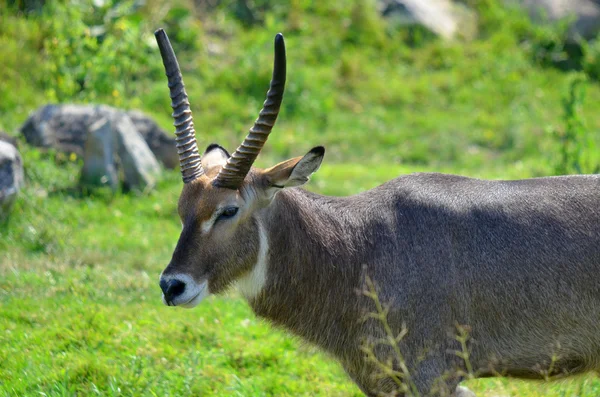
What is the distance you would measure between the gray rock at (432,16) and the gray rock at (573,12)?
1.22 meters

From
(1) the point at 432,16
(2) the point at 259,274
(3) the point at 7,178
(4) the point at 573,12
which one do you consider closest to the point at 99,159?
(3) the point at 7,178

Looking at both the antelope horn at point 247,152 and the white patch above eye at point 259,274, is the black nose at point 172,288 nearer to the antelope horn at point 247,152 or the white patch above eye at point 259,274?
the white patch above eye at point 259,274

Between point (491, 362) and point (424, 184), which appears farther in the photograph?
point (424, 184)

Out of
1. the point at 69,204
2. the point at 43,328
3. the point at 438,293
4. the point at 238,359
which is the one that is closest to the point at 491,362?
the point at 438,293

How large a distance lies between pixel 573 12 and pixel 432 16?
2.92 metres

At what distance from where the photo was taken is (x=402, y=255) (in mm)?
4871

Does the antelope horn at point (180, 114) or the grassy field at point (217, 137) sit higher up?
the antelope horn at point (180, 114)

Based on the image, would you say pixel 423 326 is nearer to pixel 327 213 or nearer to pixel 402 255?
pixel 402 255

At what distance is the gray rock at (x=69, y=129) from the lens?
1028 centimetres

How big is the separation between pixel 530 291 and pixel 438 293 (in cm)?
54

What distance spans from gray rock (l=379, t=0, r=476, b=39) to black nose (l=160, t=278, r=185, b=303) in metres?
12.7

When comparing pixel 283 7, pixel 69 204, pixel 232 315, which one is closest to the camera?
pixel 232 315

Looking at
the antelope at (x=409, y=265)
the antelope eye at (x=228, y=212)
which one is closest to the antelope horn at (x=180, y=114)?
the antelope at (x=409, y=265)

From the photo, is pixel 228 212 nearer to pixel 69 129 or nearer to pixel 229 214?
pixel 229 214
